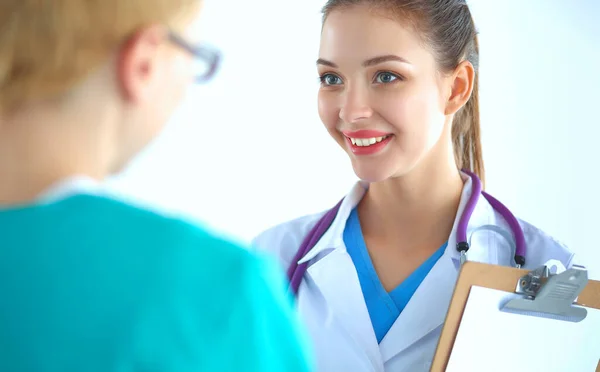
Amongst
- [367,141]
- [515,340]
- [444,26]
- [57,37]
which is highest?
[444,26]

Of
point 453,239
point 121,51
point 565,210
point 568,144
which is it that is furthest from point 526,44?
point 121,51

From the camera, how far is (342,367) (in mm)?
1442

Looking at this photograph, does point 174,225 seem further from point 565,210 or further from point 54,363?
point 565,210

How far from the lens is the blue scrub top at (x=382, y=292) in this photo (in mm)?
1473

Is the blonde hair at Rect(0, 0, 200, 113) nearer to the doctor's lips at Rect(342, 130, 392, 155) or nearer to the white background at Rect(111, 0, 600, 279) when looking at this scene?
the doctor's lips at Rect(342, 130, 392, 155)

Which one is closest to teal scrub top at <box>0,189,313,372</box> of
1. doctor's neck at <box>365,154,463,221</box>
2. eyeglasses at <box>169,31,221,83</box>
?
eyeglasses at <box>169,31,221,83</box>

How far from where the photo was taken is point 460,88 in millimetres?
1508

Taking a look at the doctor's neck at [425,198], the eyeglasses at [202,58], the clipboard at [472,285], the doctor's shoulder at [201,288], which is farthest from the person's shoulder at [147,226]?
the doctor's neck at [425,198]

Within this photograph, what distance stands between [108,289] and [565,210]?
6.70 feet

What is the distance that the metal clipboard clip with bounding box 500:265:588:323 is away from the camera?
119 centimetres

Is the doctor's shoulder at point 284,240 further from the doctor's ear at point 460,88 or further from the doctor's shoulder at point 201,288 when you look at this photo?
the doctor's shoulder at point 201,288

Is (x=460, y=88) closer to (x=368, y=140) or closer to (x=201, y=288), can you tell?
(x=368, y=140)

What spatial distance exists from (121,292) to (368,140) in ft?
3.27

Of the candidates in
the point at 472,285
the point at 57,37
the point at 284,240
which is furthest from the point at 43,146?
the point at 284,240
